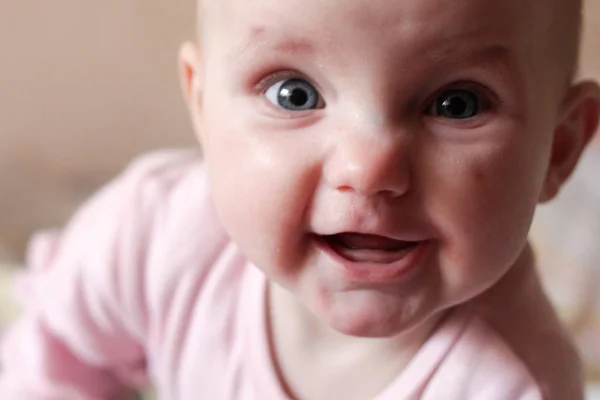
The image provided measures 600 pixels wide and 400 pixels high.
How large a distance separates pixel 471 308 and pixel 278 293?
→ 138 millimetres

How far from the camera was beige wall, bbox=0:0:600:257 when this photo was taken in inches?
37.7

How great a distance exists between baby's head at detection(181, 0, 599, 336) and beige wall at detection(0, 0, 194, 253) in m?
0.51

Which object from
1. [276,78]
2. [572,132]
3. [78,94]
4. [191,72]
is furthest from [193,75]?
[78,94]

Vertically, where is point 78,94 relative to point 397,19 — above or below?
above

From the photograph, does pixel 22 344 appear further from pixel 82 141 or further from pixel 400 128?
pixel 400 128

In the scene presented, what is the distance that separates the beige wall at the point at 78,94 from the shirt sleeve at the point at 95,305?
263 millimetres

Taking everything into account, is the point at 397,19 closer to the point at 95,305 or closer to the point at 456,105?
the point at 456,105

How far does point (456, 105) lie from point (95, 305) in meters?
0.37

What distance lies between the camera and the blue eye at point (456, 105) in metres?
0.44

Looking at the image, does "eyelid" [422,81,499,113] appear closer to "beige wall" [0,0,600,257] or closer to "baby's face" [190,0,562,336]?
"baby's face" [190,0,562,336]

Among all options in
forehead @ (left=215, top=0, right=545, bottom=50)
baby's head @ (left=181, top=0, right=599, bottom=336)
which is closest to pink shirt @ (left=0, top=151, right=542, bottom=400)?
baby's head @ (left=181, top=0, right=599, bottom=336)

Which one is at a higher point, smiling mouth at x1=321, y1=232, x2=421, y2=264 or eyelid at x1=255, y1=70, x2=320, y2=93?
eyelid at x1=255, y1=70, x2=320, y2=93

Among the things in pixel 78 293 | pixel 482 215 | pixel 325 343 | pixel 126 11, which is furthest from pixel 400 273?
pixel 126 11

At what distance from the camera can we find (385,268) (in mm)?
449
